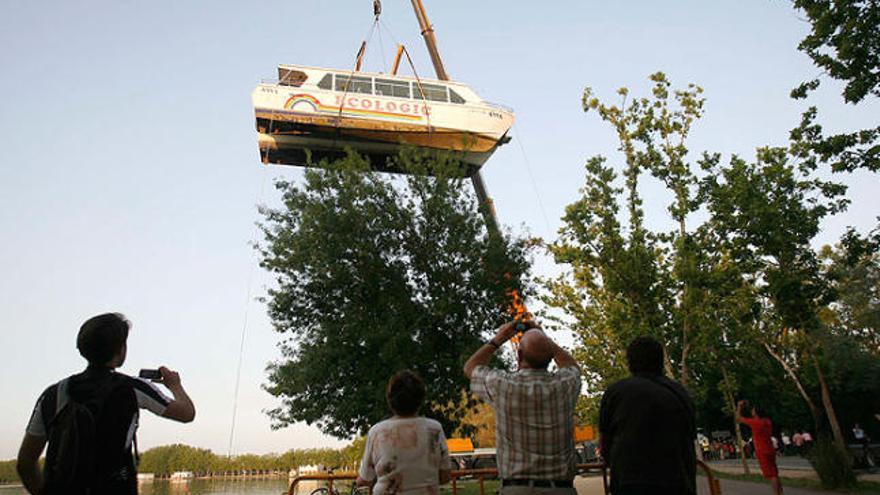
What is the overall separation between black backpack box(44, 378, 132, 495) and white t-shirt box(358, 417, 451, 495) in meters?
1.53

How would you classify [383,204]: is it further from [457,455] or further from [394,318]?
[457,455]

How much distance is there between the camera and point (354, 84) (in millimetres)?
39812

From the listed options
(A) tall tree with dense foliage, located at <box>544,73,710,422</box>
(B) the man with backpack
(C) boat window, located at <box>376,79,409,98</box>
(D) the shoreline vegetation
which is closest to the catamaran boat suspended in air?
(C) boat window, located at <box>376,79,409,98</box>

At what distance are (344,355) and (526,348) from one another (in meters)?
14.2

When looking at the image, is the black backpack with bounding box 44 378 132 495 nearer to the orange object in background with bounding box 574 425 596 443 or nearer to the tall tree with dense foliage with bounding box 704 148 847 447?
the tall tree with dense foliage with bounding box 704 148 847 447

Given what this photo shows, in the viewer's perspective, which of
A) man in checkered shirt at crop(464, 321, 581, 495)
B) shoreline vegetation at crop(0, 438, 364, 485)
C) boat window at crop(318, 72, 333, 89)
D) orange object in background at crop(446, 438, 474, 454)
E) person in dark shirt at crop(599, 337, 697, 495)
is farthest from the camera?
shoreline vegetation at crop(0, 438, 364, 485)

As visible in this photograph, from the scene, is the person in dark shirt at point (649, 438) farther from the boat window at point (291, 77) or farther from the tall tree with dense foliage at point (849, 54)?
the boat window at point (291, 77)

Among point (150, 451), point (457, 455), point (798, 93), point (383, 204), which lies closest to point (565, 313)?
point (457, 455)

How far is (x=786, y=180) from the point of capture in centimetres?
1800

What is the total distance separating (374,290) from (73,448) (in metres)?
15.6

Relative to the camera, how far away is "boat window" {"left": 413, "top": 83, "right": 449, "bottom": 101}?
41.0 metres

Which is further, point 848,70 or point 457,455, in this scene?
point 457,455

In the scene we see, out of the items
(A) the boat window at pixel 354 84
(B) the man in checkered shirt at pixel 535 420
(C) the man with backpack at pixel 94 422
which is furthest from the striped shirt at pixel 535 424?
(A) the boat window at pixel 354 84

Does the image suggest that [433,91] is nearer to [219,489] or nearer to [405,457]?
[405,457]
